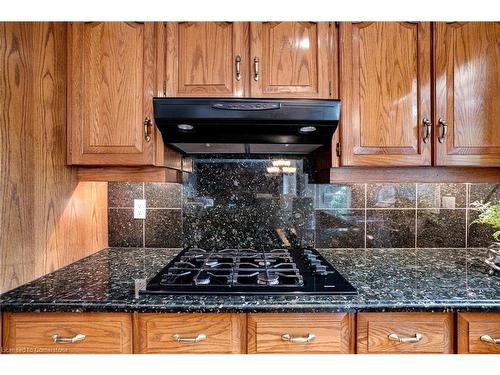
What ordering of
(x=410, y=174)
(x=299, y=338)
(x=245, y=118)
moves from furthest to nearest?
(x=410, y=174) → (x=245, y=118) → (x=299, y=338)

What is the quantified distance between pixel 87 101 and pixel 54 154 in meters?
0.26

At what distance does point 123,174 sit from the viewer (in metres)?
1.43

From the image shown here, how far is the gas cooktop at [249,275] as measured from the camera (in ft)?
3.45

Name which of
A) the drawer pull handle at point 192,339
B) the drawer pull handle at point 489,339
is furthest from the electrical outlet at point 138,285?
the drawer pull handle at point 489,339

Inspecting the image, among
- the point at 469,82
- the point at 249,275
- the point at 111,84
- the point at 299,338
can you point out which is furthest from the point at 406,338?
the point at 111,84

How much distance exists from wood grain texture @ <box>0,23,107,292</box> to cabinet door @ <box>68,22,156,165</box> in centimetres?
6

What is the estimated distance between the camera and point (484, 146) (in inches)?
52.4

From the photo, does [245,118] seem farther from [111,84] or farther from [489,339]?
[489,339]

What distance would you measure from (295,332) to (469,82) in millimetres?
1262

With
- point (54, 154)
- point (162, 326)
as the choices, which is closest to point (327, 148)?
point (162, 326)

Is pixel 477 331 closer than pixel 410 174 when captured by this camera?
Yes

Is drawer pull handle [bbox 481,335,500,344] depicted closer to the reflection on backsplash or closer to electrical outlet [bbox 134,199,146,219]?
the reflection on backsplash

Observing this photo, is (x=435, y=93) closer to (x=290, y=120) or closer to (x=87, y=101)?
(x=290, y=120)
